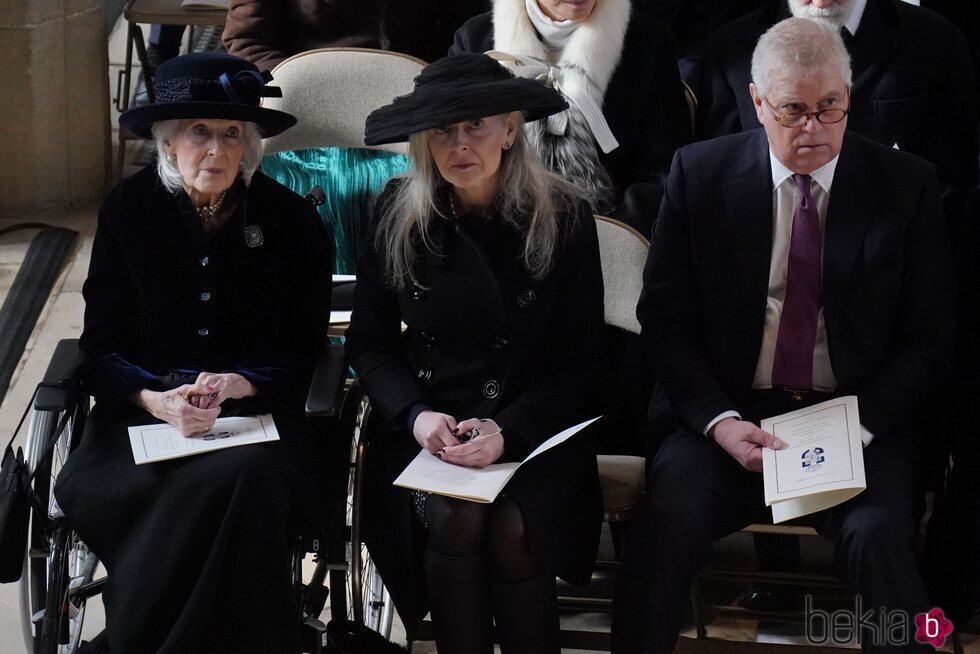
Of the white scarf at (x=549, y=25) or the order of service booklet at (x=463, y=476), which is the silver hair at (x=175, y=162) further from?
the white scarf at (x=549, y=25)

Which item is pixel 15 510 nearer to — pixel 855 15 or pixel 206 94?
pixel 206 94

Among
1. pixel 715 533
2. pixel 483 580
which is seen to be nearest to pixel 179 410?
pixel 483 580

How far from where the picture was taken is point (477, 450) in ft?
10.2

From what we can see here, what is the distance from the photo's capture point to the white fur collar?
13.2 feet

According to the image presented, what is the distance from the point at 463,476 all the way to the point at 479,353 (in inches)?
13.9

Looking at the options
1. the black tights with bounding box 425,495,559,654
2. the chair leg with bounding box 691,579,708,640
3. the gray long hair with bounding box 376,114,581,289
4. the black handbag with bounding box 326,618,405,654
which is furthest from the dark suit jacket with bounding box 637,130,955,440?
the black handbag with bounding box 326,618,405,654

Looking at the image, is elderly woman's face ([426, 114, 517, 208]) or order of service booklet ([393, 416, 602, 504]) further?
elderly woman's face ([426, 114, 517, 208])

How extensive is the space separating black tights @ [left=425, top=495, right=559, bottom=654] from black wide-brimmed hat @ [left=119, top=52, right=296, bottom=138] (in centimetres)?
99

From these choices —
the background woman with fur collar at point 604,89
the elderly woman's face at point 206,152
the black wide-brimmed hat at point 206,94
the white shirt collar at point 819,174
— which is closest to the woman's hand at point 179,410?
the elderly woman's face at point 206,152

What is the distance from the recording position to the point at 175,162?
3.38m

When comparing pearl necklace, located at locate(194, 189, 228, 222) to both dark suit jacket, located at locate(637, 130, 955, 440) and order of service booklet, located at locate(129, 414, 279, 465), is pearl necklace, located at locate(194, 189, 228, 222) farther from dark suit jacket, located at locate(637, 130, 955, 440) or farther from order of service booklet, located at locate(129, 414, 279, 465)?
dark suit jacket, located at locate(637, 130, 955, 440)

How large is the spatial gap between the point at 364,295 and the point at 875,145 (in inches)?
49.8

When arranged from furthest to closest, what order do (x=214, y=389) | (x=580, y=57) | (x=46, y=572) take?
(x=580, y=57) → (x=214, y=389) → (x=46, y=572)

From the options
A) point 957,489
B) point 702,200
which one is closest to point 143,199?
point 702,200
